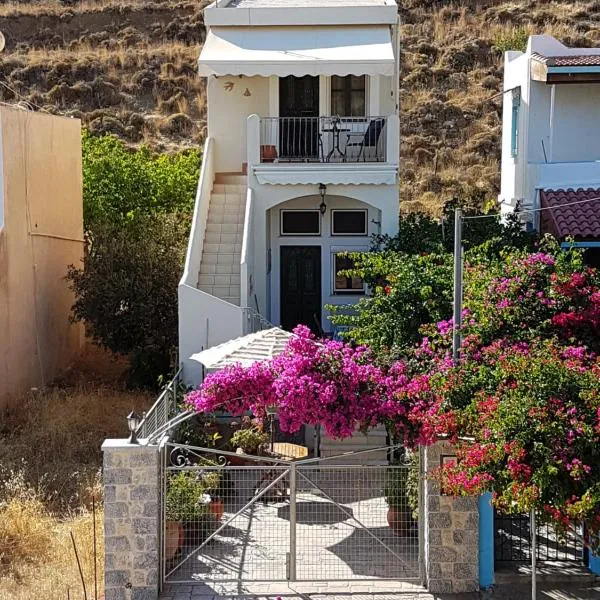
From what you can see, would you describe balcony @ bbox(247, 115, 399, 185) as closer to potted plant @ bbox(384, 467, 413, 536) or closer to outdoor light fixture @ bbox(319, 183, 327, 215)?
outdoor light fixture @ bbox(319, 183, 327, 215)

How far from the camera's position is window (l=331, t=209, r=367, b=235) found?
2256 centimetres

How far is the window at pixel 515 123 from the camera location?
23.3 metres

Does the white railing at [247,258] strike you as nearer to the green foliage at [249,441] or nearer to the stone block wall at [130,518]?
the green foliage at [249,441]

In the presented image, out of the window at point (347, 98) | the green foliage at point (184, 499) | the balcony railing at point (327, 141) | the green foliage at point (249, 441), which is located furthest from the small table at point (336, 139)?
the green foliage at point (184, 499)

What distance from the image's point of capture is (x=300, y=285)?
898 inches

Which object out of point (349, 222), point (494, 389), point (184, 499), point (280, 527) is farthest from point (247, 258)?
point (494, 389)

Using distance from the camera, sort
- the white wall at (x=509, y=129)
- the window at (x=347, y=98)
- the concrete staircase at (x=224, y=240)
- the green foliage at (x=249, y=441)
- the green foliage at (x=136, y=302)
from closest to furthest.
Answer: the green foliage at (x=249, y=441) < the concrete staircase at (x=224, y=240) < the green foliage at (x=136, y=302) < the white wall at (x=509, y=129) < the window at (x=347, y=98)

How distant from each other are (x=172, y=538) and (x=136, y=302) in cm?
985

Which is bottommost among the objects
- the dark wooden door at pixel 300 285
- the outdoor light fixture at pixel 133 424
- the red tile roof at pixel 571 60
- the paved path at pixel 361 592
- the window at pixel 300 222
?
the paved path at pixel 361 592

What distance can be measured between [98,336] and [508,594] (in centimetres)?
1281

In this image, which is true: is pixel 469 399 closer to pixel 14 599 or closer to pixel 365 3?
pixel 14 599

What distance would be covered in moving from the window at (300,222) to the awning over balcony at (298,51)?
3.33 m

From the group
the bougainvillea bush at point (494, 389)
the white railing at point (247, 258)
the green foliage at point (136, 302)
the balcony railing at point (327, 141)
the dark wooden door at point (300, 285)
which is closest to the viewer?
the bougainvillea bush at point (494, 389)

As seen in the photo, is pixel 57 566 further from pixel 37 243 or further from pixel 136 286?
pixel 37 243
